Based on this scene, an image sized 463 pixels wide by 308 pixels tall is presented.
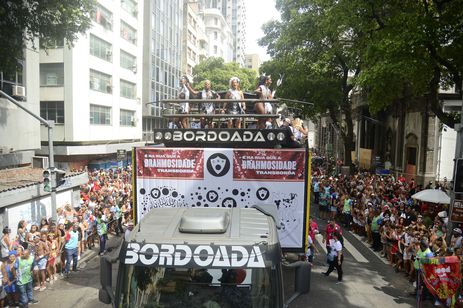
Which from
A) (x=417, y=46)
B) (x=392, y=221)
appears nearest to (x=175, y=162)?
(x=392, y=221)

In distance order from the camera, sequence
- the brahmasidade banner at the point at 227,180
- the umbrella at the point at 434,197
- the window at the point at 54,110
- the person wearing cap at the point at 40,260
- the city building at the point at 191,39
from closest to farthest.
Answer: the brahmasidade banner at the point at 227,180 < the person wearing cap at the point at 40,260 < the umbrella at the point at 434,197 < the window at the point at 54,110 < the city building at the point at 191,39

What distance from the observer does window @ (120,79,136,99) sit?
4022 centimetres

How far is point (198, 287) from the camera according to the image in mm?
5133

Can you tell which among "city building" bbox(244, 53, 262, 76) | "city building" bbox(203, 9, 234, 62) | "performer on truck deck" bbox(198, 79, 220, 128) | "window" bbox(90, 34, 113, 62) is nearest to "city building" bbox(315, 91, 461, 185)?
"performer on truck deck" bbox(198, 79, 220, 128)

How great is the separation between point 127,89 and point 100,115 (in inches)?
263

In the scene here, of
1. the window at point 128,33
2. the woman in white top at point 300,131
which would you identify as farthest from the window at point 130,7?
the woman in white top at point 300,131

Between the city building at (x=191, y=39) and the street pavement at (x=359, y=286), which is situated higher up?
the city building at (x=191, y=39)

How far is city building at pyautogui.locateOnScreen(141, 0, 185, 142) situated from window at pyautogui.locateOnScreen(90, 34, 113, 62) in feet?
24.8

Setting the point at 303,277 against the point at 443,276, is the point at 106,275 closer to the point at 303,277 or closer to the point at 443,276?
the point at 303,277

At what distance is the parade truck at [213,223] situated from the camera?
5117 millimetres

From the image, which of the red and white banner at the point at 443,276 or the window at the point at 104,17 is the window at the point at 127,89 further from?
the red and white banner at the point at 443,276

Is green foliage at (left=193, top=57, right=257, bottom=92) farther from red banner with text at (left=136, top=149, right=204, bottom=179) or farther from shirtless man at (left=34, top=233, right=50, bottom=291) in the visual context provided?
red banner with text at (left=136, top=149, right=204, bottom=179)

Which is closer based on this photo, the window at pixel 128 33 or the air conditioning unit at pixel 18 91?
the air conditioning unit at pixel 18 91

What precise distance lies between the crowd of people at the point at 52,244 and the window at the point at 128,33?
23688mm
